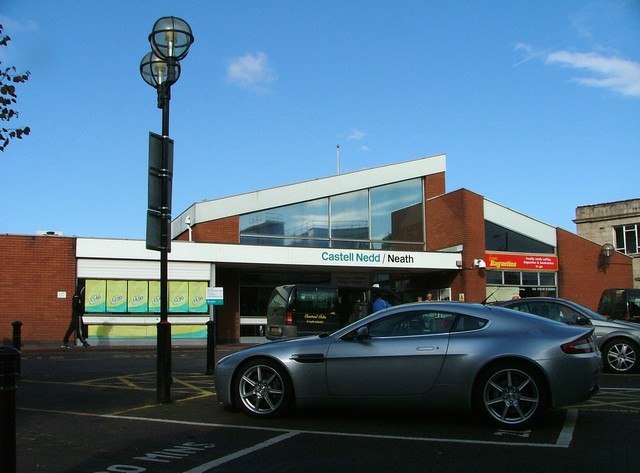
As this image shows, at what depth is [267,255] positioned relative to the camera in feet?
84.1

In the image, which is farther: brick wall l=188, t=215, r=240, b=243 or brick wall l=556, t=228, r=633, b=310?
brick wall l=556, t=228, r=633, b=310

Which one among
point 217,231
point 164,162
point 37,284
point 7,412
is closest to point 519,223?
point 217,231

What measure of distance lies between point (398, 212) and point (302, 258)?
6.95 metres

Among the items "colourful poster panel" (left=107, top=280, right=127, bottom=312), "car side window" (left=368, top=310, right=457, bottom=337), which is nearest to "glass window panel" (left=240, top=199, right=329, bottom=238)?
"colourful poster panel" (left=107, top=280, right=127, bottom=312)

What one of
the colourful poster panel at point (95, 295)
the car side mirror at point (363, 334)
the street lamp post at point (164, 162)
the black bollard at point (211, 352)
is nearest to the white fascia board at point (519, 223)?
the colourful poster panel at point (95, 295)

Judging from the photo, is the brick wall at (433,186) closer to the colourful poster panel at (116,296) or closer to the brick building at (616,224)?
the colourful poster panel at (116,296)

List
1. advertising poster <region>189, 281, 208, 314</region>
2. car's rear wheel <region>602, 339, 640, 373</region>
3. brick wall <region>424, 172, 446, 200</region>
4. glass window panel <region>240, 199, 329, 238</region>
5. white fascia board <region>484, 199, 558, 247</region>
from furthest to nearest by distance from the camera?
brick wall <region>424, 172, 446, 200</region>, white fascia board <region>484, 199, 558, 247</region>, glass window panel <region>240, 199, 329, 238</region>, advertising poster <region>189, 281, 208, 314</region>, car's rear wheel <region>602, 339, 640, 373</region>

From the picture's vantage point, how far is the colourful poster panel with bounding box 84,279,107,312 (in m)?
23.3

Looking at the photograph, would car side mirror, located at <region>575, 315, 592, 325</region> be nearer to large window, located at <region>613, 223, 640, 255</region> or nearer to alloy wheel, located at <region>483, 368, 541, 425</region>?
alloy wheel, located at <region>483, 368, 541, 425</region>

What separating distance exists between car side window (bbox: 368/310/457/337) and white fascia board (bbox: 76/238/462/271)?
679 inches

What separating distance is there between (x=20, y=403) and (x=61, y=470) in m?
4.24

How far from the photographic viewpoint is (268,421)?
24.7 ft

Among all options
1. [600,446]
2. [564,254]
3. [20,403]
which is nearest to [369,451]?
[600,446]

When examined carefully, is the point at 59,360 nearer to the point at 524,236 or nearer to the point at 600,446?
the point at 600,446
